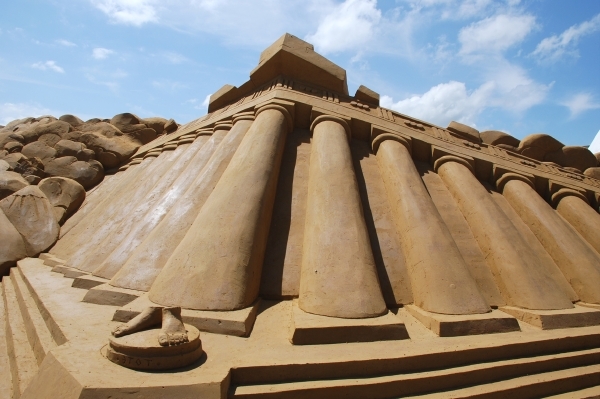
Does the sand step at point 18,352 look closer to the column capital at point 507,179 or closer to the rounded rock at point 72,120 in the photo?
the column capital at point 507,179

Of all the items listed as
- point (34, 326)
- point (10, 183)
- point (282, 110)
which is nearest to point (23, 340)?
point (34, 326)

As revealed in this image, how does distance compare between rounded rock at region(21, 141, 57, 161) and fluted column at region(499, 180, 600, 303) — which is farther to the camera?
rounded rock at region(21, 141, 57, 161)

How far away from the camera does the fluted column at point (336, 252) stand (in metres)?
2.55

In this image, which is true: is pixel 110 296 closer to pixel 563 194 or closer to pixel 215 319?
pixel 215 319

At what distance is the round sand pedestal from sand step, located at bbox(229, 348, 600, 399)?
0.34m

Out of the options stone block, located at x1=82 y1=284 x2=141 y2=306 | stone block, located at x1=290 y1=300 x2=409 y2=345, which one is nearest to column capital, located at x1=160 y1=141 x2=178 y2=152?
stone block, located at x1=82 y1=284 x2=141 y2=306

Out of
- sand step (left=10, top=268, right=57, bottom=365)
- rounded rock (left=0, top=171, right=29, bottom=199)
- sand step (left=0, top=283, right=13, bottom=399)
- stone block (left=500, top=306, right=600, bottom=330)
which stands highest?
rounded rock (left=0, top=171, right=29, bottom=199)

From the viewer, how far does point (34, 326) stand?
7.94 feet

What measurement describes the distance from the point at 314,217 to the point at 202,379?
6.34ft

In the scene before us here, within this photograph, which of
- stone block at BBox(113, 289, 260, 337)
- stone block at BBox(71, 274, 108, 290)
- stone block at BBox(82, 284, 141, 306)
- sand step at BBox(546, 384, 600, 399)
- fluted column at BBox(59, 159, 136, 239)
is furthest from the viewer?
fluted column at BBox(59, 159, 136, 239)

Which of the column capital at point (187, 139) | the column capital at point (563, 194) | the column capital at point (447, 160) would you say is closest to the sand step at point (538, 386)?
the column capital at point (447, 160)

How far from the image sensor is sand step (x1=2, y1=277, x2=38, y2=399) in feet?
6.26

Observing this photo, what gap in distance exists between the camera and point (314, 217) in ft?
10.8

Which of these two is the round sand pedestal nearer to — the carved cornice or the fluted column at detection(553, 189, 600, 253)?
the carved cornice
